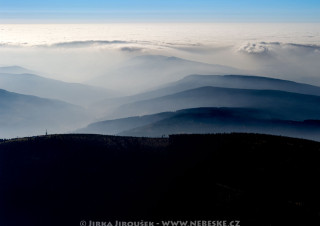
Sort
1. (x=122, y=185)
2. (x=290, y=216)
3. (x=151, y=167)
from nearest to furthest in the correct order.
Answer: (x=290, y=216) → (x=122, y=185) → (x=151, y=167)

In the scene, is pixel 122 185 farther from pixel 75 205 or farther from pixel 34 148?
pixel 34 148

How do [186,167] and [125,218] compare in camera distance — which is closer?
[125,218]

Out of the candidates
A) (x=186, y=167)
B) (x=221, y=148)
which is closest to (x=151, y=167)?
(x=186, y=167)

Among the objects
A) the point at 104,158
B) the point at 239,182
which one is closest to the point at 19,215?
the point at 104,158

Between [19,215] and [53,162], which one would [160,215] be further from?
[53,162]

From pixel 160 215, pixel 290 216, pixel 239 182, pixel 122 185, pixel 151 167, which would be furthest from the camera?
pixel 151 167

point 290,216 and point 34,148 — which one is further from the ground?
point 34,148

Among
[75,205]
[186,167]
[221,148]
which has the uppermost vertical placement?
[221,148]
